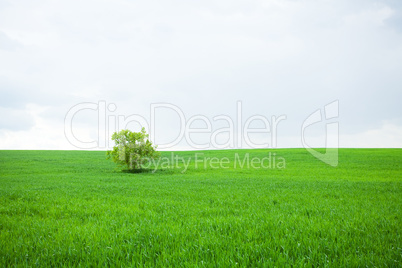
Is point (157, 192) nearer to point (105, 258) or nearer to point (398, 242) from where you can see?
point (105, 258)

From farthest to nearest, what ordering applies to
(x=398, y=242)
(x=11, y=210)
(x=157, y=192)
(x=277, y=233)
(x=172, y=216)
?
1. (x=157, y=192)
2. (x=11, y=210)
3. (x=172, y=216)
4. (x=277, y=233)
5. (x=398, y=242)

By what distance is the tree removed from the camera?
3056 centimetres

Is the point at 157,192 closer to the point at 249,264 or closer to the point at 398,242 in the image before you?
the point at 249,264

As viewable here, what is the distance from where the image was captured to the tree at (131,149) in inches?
1203

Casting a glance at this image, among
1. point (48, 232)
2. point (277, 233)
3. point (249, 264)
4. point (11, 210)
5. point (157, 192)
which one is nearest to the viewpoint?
point (249, 264)

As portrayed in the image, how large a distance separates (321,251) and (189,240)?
263cm

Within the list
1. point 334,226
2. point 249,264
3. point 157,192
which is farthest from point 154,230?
point 157,192

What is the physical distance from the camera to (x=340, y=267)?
→ 3729mm

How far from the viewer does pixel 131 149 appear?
101ft

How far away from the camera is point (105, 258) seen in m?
4.19

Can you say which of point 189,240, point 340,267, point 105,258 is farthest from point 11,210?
point 340,267

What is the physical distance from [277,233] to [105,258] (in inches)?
144

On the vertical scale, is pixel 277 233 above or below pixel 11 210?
above

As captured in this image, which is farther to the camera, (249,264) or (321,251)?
(321,251)
